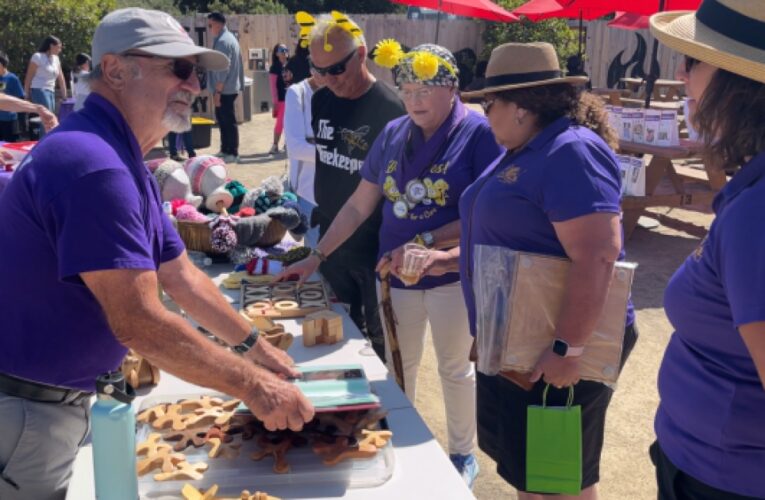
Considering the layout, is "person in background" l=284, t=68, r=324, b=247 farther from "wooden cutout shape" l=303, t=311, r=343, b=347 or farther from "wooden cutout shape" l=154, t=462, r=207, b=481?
"wooden cutout shape" l=154, t=462, r=207, b=481

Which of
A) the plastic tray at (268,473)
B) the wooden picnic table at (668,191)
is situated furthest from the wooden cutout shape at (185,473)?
the wooden picnic table at (668,191)

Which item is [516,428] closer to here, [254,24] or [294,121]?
[294,121]

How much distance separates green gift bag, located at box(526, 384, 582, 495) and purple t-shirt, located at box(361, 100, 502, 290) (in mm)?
971

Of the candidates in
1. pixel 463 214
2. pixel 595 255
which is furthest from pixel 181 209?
pixel 595 255

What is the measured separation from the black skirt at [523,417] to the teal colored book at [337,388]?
1.62 ft

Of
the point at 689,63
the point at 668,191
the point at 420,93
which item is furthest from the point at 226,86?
the point at 689,63

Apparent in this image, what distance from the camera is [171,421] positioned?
1957 mm

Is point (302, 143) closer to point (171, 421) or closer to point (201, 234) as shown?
point (201, 234)

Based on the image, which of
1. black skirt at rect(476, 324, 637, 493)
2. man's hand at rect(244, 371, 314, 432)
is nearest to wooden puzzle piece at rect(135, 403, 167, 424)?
man's hand at rect(244, 371, 314, 432)

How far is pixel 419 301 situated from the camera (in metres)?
3.10

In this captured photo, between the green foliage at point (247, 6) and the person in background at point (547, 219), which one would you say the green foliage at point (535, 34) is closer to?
the green foliage at point (247, 6)

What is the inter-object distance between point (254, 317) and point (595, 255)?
1.24 metres

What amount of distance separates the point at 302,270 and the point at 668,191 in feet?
18.3

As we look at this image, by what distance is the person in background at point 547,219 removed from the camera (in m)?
2.10
